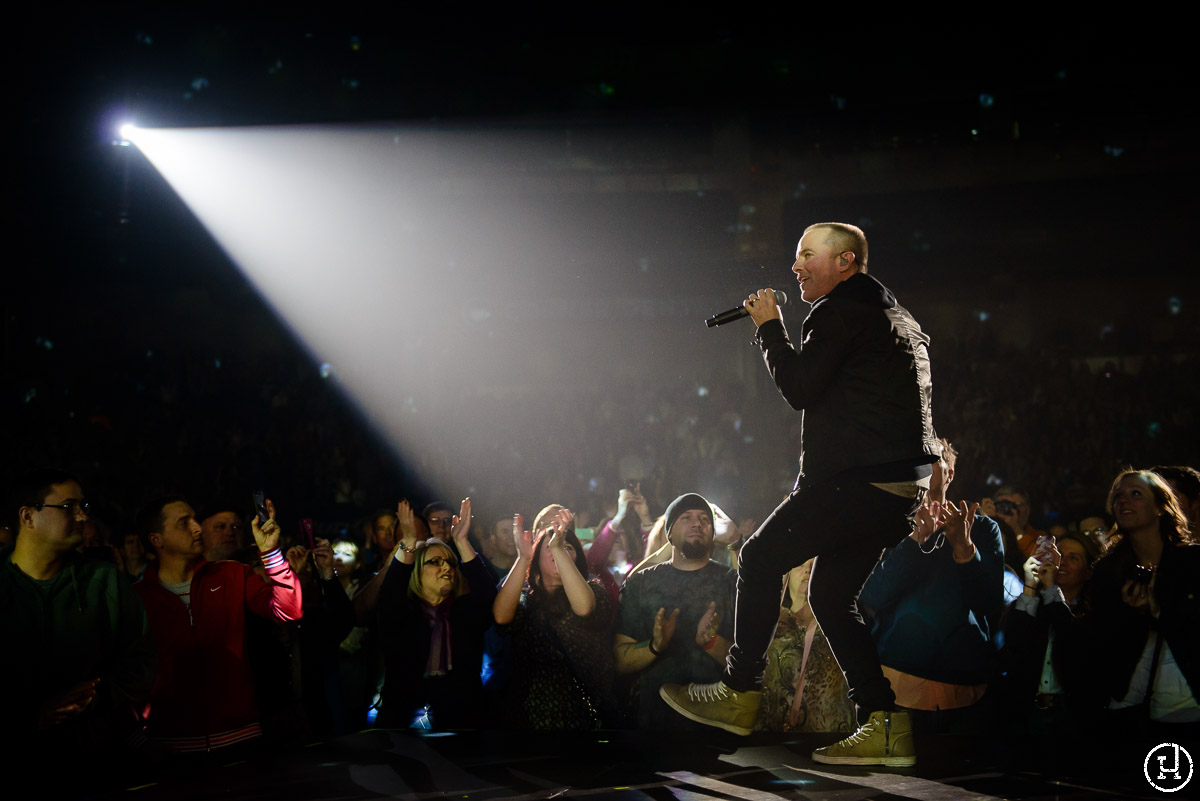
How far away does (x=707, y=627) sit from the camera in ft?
11.4

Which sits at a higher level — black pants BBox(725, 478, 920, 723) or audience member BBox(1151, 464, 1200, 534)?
audience member BBox(1151, 464, 1200, 534)

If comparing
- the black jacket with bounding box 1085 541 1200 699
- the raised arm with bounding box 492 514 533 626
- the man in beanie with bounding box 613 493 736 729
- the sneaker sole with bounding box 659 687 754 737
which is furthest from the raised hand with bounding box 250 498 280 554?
the black jacket with bounding box 1085 541 1200 699

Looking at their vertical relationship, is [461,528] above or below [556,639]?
above

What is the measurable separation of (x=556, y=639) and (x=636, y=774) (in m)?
1.02

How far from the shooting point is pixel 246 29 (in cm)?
1012

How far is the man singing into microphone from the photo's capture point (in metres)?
2.62

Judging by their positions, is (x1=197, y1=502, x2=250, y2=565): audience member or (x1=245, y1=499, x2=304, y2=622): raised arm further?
(x1=197, y1=502, x2=250, y2=565): audience member

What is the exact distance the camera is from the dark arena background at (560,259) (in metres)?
9.48

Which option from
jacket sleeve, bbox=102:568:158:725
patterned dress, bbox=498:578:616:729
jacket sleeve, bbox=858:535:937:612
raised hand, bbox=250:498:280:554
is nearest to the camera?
jacket sleeve, bbox=102:568:158:725

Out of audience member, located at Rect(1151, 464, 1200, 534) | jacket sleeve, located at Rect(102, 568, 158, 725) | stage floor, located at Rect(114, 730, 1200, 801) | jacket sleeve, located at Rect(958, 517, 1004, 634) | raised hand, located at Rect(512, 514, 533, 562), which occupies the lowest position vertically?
stage floor, located at Rect(114, 730, 1200, 801)

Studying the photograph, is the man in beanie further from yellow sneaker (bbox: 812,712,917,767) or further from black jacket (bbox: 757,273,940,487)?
black jacket (bbox: 757,273,940,487)

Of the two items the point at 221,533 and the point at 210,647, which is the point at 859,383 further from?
the point at 221,533

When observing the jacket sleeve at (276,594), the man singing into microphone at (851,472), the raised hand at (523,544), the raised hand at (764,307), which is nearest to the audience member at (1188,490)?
the man singing into microphone at (851,472)

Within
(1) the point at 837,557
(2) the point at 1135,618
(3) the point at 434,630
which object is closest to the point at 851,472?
(1) the point at 837,557
